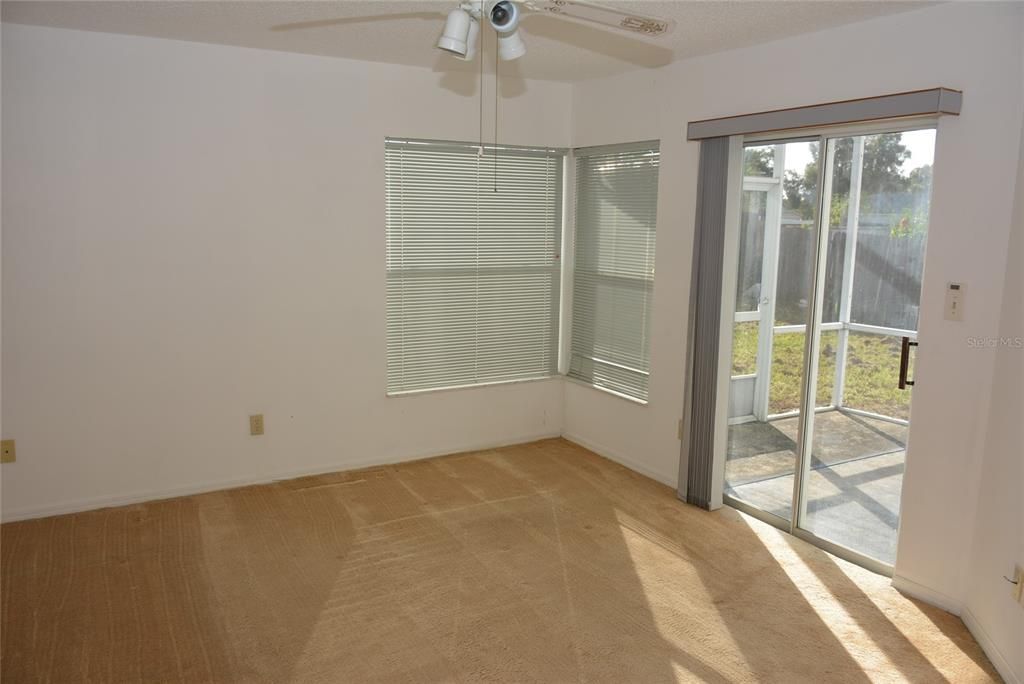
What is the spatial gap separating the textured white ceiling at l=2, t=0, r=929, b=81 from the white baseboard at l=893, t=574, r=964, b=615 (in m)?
2.29

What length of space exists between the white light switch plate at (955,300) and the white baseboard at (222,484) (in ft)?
9.28

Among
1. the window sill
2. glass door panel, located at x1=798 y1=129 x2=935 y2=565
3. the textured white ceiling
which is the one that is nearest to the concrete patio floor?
glass door panel, located at x1=798 y1=129 x2=935 y2=565

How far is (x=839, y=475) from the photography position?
3590mm

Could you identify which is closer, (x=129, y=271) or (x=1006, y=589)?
(x=1006, y=589)

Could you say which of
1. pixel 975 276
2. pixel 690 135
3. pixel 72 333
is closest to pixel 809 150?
pixel 690 135

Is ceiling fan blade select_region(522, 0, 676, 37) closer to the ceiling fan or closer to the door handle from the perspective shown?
the ceiling fan

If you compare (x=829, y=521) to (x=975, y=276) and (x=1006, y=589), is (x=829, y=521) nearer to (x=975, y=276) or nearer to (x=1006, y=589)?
(x=1006, y=589)

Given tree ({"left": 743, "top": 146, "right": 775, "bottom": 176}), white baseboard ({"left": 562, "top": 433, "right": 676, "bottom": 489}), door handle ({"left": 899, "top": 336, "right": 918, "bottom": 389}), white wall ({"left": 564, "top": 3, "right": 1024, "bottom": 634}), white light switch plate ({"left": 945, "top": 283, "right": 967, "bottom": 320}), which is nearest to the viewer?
white wall ({"left": 564, "top": 3, "right": 1024, "bottom": 634})

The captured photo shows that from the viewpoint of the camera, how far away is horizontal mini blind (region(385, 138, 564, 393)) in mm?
4590

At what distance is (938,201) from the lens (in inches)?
118

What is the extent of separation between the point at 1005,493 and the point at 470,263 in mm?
3060

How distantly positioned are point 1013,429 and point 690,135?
2042 mm

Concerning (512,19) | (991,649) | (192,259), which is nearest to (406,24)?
(512,19)

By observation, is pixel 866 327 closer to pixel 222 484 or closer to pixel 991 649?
pixel 991 649
